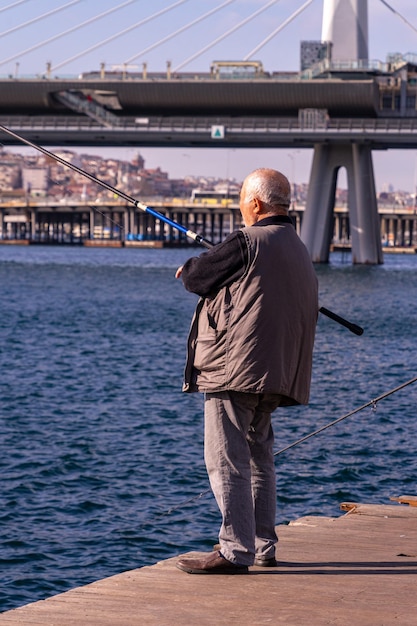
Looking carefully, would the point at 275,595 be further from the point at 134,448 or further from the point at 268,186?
the point at 134,448

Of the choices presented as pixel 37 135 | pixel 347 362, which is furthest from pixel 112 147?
pixel 347 362

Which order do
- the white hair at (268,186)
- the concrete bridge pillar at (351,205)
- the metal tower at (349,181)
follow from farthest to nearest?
the concrete bridge pillar at (351,205), the metal tower at (349,181), the white hair at (268,186)

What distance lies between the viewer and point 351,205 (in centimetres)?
8950

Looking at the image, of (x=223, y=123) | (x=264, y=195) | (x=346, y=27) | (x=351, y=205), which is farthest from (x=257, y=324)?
(x=346, y=27)

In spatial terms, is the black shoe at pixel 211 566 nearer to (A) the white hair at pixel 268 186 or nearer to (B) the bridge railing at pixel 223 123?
(A) the white hair at pixel 268 186

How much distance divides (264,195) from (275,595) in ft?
6.51

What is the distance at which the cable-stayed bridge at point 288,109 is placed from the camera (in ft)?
282

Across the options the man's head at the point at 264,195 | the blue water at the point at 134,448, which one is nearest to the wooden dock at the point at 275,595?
the man's head at the point at 264,195

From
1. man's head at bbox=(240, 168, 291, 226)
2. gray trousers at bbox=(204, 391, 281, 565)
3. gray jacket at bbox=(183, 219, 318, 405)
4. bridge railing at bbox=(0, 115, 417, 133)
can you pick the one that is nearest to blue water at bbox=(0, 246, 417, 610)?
gray trousers at bbox=(204, 391, 281, 565)

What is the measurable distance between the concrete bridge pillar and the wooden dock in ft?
269

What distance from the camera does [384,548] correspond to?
24.1ft

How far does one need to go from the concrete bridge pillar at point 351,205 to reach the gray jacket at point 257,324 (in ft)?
270

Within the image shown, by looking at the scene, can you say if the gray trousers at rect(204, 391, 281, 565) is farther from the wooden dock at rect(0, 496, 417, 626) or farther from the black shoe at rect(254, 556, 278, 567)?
the wooden dock at rect(0, 496, 417, 626)

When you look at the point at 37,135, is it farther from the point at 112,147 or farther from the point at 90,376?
the point at 90,376
